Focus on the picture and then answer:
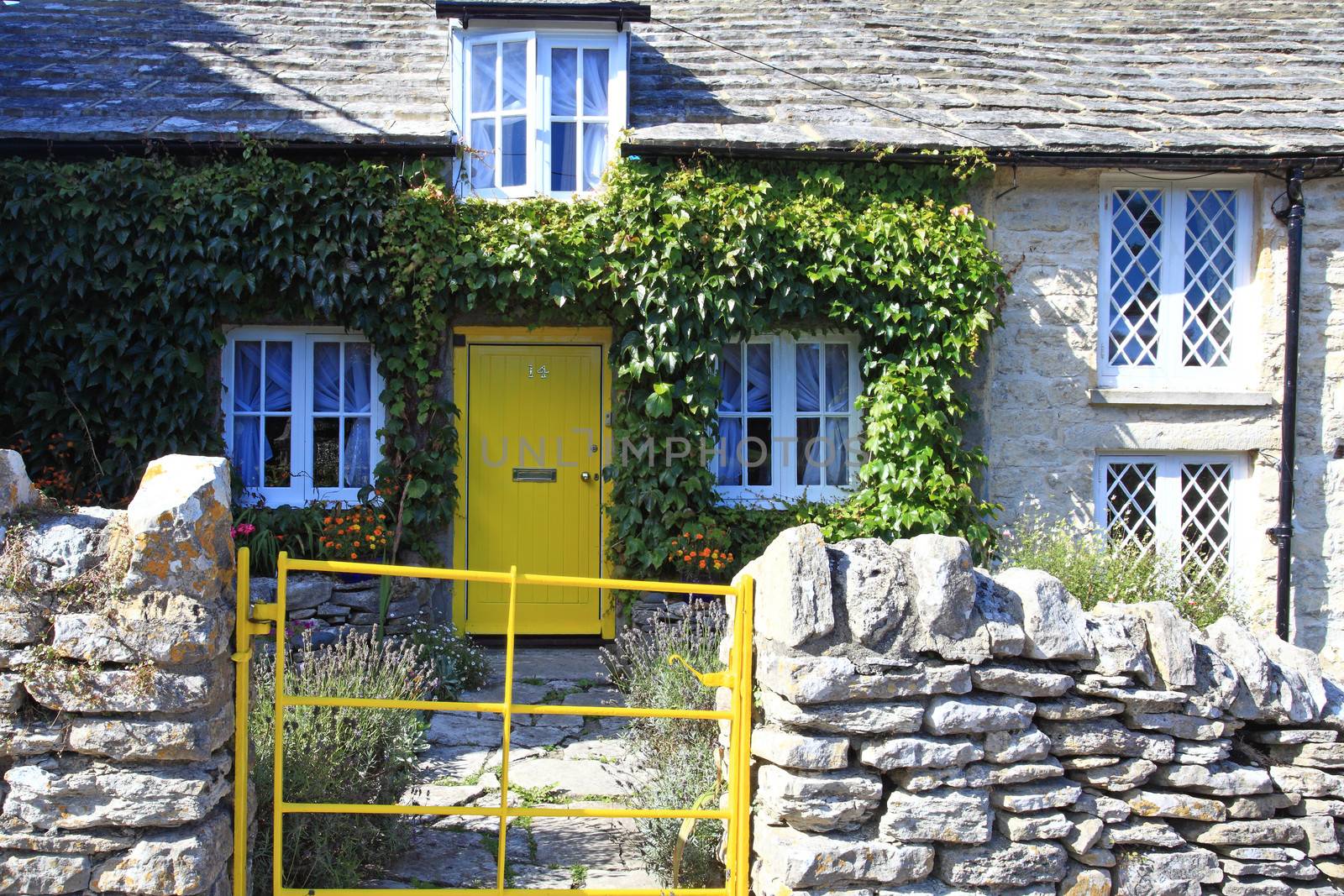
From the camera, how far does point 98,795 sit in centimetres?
299

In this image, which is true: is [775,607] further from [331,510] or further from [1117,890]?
[331,510]

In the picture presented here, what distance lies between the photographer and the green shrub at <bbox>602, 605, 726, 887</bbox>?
12.8 feet

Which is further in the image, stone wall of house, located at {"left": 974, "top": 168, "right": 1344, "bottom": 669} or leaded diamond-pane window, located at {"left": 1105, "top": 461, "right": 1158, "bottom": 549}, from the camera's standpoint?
leaded diamond-pane window, located at {"left": 1105, "top": 461, "right": 1158, "bottom": 549}

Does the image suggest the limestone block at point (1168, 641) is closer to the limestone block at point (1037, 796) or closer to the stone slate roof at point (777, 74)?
the limestone block at point (1037, 796)

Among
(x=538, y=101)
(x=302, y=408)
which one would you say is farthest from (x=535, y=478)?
(x=538, y=101)

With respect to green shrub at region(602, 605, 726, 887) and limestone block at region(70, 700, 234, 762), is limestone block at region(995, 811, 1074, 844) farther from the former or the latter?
limestone block at region(70, 700, 234, 762)

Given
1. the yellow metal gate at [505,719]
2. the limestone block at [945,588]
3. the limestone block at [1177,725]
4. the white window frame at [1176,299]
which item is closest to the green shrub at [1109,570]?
the white window frame at [1176,299]

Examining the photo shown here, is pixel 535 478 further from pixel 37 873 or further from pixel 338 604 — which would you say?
pixel 37 873

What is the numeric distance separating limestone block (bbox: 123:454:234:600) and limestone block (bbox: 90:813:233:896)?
28.8 inches

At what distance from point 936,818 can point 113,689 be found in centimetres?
256

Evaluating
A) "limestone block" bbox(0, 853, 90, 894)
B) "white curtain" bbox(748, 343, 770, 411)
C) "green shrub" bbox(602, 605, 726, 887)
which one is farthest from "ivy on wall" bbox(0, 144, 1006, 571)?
"limestone block" bbox(0, 853, 90, 894)

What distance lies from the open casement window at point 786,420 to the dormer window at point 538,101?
1.85 m

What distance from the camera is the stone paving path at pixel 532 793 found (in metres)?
3.92

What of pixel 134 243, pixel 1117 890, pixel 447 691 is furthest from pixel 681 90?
pixel 1117 890
